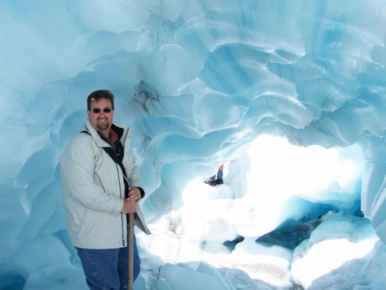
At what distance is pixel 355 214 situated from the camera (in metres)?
4.36

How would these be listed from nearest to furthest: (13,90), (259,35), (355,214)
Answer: (13,90) < (259,35) < (355,214)

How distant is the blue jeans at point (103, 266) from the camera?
88.3 inches

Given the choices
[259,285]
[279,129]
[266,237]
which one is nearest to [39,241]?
[259,285]

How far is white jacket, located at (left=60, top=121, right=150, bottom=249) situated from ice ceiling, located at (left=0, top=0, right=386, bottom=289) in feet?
2.09

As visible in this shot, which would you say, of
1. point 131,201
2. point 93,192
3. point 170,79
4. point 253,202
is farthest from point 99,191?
point 253,202

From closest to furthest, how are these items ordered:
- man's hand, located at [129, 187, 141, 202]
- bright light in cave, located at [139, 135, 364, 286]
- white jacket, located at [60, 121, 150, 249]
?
white jacket, located at [60, 121, 150, 249] < man's hand, located at [129, 187, 141, 202] < bright light in cave, located at [139, 135, 364, 286]

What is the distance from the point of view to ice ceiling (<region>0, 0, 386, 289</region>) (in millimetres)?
2672

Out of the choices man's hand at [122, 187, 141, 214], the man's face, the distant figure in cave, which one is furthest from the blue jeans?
the distant figure in cave

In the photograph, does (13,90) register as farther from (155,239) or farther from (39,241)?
(155,239)

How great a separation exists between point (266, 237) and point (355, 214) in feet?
2.33

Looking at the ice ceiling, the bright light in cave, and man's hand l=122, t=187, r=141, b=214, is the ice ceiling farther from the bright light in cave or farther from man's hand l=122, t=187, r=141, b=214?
man's hand l=122, t=187, r=141, b=214

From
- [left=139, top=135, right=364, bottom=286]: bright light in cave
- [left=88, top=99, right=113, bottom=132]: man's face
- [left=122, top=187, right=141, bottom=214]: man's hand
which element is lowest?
[left=139, top=135, right=364, bottom=286]: bright light in cave

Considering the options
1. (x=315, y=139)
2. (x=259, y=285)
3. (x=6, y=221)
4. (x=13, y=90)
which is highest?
(x=13, y=90)

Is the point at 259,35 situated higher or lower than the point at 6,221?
higher
